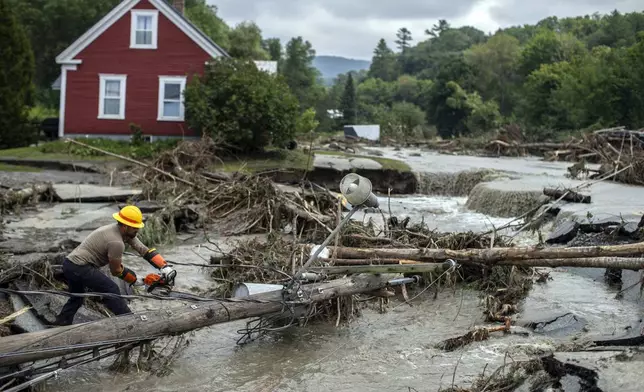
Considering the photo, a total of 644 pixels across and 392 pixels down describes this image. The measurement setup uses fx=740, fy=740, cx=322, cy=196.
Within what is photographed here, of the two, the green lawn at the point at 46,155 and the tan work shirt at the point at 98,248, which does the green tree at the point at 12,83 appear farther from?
the tan work shirt at the point at 98,248

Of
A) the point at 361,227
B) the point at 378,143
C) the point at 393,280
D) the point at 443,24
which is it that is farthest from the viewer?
the point at 443,24

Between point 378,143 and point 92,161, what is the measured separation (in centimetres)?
2198

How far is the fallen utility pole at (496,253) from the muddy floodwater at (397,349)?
88cm

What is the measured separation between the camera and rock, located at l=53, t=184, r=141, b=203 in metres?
17.8

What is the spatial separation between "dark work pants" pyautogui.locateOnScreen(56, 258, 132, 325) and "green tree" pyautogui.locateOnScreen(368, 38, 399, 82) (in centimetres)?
13070

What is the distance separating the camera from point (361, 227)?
11578 millimetres

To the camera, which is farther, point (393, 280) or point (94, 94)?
point (94, 94)

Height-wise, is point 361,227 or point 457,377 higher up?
point 361,227

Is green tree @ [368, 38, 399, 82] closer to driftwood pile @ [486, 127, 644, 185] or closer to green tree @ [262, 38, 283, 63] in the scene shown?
green tree @ [262, 38, 283, 63]

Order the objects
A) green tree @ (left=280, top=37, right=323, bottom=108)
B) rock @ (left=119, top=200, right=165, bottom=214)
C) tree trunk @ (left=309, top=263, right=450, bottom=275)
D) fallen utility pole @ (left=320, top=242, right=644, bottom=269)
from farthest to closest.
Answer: green tree @ (left=280, top=37, right=323, bottom=108) → rock @ (left=119, top=200, right=165, bottom=214) → fallen utility pole @ (left=320, top=242, right=644, bottom=269) → tree trunk @ (left=309, top=263, right=450, bottom=275)

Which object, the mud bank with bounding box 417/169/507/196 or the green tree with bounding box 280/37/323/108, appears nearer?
the mud bank with bounding box 417/169/507/196

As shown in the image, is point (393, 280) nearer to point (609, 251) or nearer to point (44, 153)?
point (609, 251)

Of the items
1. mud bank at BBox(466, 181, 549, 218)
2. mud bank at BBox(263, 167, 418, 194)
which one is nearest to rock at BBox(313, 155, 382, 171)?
mud bank at BBox(263, 167, 418, 194)

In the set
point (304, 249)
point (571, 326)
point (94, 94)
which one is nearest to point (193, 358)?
point (304, 249)
